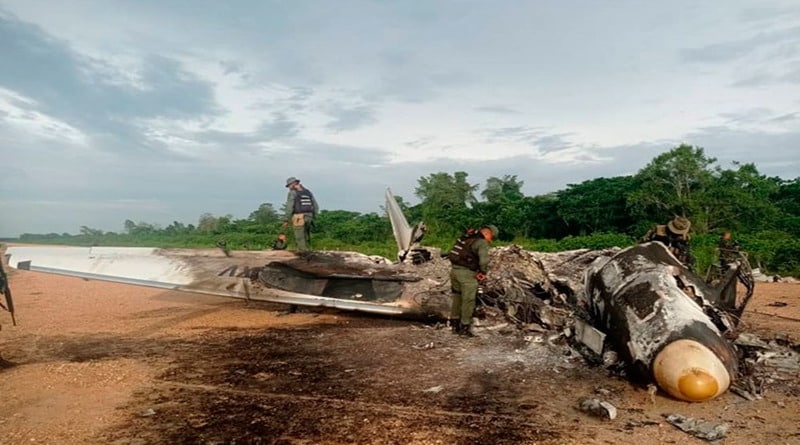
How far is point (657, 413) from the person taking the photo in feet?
17.2

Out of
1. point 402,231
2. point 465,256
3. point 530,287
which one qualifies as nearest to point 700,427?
point 465,256

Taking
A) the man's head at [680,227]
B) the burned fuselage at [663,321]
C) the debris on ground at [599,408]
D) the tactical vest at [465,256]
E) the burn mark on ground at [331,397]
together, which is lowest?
the debris on ground at [599,408]

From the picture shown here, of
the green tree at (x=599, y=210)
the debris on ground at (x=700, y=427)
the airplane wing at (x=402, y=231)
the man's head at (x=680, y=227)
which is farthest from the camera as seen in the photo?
the green tree at (x=599, y=210)

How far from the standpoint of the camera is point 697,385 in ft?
17.2

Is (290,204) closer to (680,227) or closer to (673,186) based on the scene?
(680,227)

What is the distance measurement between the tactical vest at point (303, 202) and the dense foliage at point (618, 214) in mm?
8593

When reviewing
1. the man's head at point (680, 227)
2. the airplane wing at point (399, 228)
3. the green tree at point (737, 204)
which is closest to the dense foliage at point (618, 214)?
the green tree at point (737, 204)

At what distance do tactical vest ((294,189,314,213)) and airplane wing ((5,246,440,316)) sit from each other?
4.45 ft

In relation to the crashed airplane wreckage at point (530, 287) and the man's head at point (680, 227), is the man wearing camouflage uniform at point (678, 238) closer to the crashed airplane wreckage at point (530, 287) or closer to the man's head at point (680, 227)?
the man's head at point (680, 227)

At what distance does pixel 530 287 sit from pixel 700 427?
528 centimetres

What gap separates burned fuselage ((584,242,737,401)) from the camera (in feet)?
17.6

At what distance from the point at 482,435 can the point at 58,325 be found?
8.53 metres

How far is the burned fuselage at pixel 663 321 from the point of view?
17.6ft

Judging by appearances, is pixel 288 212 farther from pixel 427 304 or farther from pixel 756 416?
pixel 756 416
